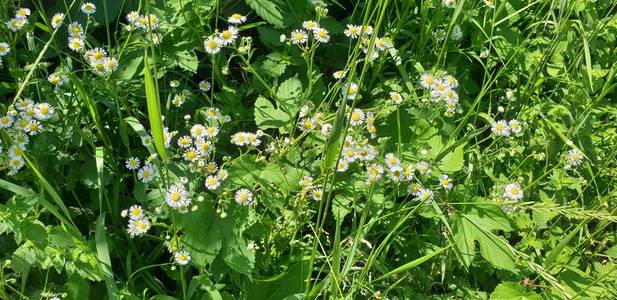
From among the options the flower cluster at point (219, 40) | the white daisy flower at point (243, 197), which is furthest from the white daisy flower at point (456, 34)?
the white daisy flower at point (243, 197)

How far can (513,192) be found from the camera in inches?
88.2

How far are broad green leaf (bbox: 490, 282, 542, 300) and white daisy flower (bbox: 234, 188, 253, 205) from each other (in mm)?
882

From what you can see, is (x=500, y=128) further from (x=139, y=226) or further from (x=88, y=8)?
(x=88, y=8)

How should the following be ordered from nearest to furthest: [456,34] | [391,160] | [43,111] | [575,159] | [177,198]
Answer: [177,198] → [43,111] → [391,160] → [575,159] → [456,34]

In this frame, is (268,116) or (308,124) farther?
(268,116)

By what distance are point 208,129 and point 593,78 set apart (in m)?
1.65

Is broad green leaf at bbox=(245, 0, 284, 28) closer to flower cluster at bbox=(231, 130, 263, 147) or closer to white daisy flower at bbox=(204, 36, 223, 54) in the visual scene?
white daisy flower at bbox=(204, 36, 223, 54)

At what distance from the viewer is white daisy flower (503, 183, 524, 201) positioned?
7.30 feet

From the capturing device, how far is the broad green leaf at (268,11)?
2379mm

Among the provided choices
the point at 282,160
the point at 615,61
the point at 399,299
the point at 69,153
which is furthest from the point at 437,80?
the point at 69,153

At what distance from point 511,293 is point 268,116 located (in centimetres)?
100

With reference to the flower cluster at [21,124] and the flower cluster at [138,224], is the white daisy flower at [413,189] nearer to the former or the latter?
the flower cluster at [138,224]

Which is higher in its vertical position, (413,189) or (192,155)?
(192,155)

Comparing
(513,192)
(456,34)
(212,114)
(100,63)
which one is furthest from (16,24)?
(513,192)
